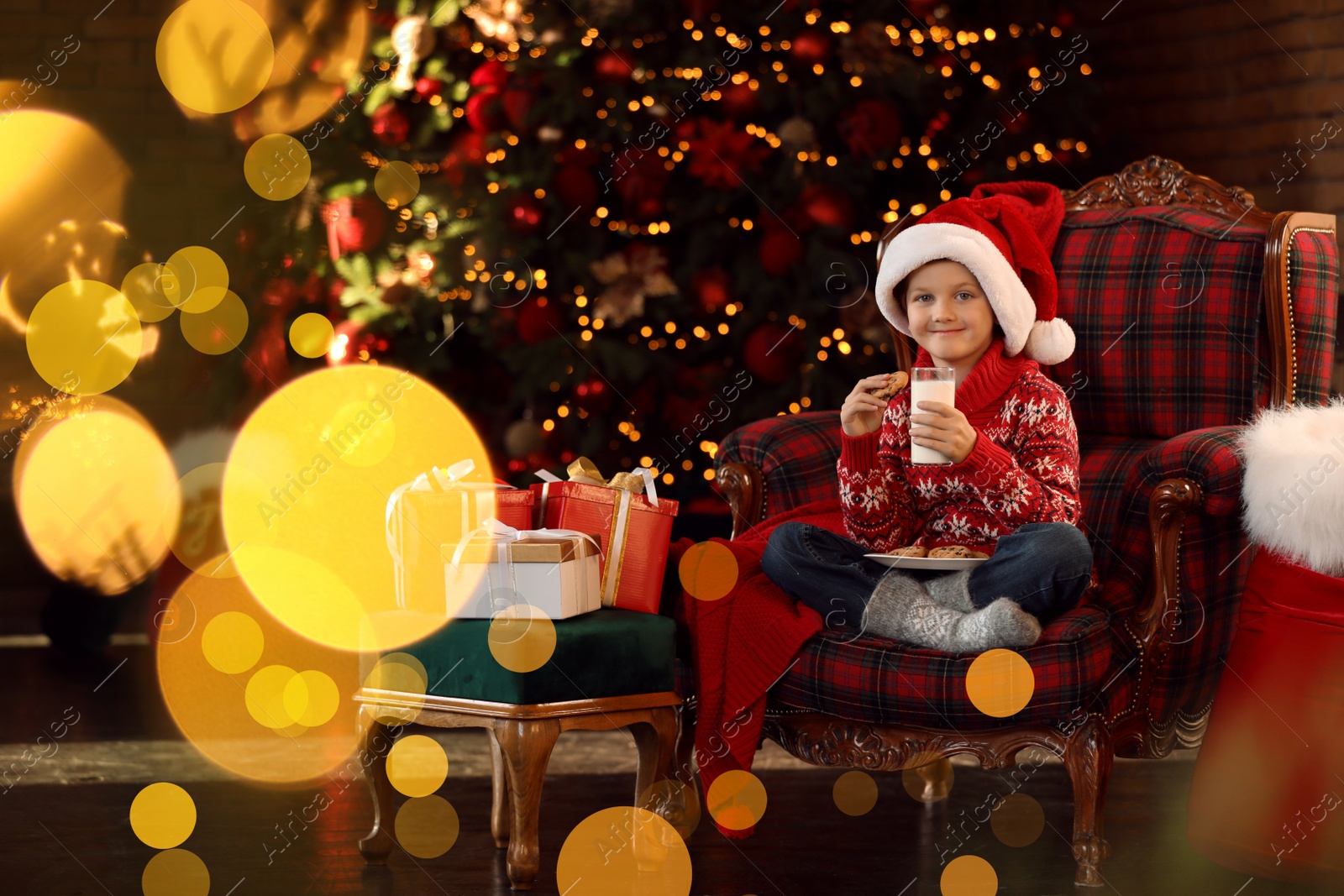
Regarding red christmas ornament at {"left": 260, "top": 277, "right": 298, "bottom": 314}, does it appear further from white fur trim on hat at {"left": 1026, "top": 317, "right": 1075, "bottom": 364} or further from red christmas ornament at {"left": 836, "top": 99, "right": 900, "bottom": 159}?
white fur trim on hat at {"left": 1026, "top": 317, "right": 1075, "bottom": 364}

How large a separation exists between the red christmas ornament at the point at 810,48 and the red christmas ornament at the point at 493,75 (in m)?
0.80

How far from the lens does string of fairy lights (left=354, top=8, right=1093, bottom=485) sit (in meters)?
3.52

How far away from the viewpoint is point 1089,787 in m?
1.96

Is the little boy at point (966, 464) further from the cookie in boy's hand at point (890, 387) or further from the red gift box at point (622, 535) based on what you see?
the red gift box at point (622, 535)

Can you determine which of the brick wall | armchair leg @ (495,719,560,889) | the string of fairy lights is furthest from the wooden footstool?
the brick wall

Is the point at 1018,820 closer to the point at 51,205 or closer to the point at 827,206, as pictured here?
the point at 827,206

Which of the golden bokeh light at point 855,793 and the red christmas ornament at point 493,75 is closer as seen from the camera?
the golden bokeh light at point 855,793

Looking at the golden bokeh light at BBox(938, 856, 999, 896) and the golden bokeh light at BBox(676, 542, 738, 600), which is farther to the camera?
the golden bokeh light at BBox(676, 542, 738, 600)

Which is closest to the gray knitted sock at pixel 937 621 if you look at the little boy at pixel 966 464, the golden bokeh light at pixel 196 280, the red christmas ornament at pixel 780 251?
the little boy at pixel 966 464

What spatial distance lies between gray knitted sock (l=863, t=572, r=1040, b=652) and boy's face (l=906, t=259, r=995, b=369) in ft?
1.48

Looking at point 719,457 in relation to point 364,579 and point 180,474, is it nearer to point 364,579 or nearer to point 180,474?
point 364,579

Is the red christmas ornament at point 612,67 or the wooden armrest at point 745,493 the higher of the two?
the red christmas ornament at point 612,67

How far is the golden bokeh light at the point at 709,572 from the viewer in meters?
2.17

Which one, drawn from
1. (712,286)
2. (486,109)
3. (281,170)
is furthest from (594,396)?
(281,170)
